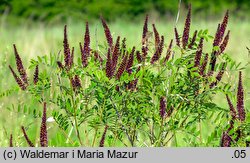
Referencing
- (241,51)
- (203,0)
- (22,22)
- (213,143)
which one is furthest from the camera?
(203,0)

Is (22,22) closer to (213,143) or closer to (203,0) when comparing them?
(203,0)

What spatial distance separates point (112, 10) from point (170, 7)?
2.49 meters

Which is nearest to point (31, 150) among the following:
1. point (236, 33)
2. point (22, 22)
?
point (236, 33)

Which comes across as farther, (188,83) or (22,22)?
(22,22)

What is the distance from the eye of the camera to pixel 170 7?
88.7 ft

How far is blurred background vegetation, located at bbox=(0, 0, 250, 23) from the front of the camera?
2623 cm

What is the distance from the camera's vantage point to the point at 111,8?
26.8m

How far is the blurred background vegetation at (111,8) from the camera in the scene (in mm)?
26234

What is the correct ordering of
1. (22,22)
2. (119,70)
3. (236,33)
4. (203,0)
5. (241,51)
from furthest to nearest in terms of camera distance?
1. (203,0)
2. (22,22)
3. (236,33)
4. (241,51)
5. (119,70)

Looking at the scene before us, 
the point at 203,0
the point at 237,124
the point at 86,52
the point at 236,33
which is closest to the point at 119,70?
the point at 86,52

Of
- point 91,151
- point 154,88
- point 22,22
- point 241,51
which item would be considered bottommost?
point 91,151

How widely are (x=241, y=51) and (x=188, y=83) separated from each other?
8769 millimetres

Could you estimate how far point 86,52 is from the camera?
3787 millimetres

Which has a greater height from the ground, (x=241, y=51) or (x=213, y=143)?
(x=241, y=51)
